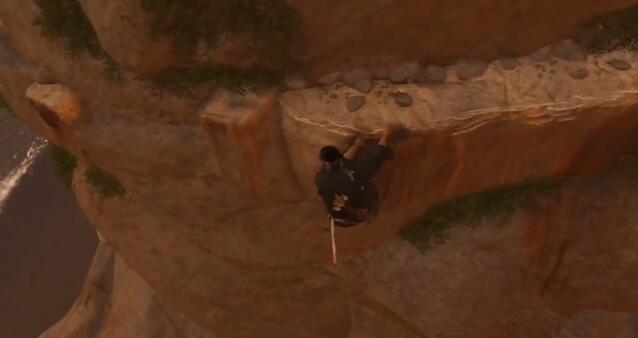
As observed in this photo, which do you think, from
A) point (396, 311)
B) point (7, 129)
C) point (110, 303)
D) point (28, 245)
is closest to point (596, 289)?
point (396, 311)

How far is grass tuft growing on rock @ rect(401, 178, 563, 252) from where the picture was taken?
7156 mm

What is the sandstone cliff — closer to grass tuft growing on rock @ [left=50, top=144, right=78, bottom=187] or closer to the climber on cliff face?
the climber on cliff face

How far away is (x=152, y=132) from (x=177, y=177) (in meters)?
0.75

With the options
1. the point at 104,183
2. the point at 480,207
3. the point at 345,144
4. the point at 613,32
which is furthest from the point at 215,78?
the point at 613,32

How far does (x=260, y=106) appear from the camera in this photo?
6.16 metres

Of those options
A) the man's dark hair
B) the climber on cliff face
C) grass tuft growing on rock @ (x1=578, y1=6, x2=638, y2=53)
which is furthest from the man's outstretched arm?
grass tuft growing on rock @ (x1=578, y1=6, x2=638, y2=53)

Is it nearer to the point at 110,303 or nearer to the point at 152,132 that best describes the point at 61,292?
the point at 110,303

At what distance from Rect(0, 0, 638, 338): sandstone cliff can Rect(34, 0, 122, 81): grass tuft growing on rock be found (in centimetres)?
6

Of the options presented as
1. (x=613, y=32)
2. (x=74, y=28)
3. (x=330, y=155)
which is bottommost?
(x=330, y=155)

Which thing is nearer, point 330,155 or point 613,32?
point 330,155

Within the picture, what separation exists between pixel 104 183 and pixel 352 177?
468cm

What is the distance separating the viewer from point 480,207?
7215 millimetres

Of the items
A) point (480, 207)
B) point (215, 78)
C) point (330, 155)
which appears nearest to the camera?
point (330, 155)

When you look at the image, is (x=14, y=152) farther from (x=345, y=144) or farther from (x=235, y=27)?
(x=345, y=144)
